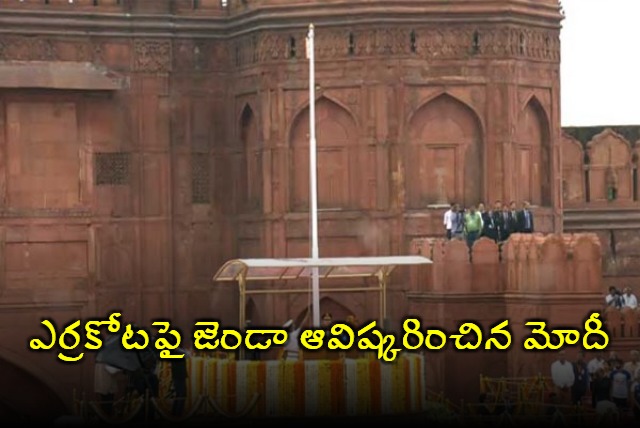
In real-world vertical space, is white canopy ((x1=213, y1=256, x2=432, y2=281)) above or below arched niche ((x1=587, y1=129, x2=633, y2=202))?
below

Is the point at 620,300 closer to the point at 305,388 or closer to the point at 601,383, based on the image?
the point at 601,383

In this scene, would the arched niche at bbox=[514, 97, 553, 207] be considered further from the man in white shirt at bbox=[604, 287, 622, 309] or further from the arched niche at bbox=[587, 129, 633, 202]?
the arched niche at bbox=[587, 129, 633, 202]

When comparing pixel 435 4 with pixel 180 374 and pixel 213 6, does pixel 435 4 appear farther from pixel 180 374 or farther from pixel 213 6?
pixel 180 374

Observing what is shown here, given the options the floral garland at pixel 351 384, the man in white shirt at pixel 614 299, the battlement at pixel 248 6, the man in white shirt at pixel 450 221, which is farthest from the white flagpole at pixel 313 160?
the floral garland at pixel 351 384

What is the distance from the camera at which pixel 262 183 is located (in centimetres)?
5144

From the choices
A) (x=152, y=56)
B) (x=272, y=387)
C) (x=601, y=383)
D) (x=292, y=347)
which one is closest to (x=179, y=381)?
(x=272, y=387)

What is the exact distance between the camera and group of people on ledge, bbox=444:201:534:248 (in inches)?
1911

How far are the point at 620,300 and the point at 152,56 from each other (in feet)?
31.7

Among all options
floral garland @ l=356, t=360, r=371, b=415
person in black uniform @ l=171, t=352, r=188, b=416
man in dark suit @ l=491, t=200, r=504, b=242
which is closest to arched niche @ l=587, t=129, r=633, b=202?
man in dark suit @ l=491, t=200, r=504, b=242

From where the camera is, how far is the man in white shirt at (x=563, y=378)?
4350 cm

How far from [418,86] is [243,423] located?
12894mm

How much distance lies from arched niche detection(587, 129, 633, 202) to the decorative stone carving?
31.7ft

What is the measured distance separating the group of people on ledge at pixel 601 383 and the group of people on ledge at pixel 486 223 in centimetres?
387

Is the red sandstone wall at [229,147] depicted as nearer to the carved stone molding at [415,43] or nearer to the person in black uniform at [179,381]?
the carved stone molding at [415,43]
